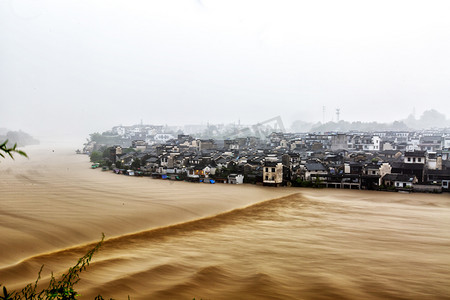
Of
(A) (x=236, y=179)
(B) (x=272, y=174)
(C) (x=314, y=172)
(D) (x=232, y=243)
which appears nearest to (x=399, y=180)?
(C) (x=314, y=172)

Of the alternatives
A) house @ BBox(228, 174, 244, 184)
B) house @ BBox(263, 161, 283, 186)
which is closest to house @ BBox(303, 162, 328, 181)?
house @ BBox(263, 161, 283, 186)

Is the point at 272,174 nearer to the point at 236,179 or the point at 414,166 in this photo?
the point at 236,179

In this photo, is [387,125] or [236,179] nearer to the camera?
[236,179]


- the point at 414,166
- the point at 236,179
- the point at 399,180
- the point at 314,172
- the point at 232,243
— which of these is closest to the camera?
the point at 232,243

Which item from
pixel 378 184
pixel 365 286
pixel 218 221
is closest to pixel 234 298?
pixel 365 286

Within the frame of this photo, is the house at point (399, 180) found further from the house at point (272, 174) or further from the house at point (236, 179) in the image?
the house at point (236, 179)

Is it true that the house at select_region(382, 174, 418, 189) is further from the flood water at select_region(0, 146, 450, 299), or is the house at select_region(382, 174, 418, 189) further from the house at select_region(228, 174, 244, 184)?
the house at select_region(228, 174, 244, 184)

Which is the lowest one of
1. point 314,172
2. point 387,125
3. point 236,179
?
point 236,179

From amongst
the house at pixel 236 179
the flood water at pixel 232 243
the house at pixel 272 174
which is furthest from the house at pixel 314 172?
the house at pixel 236 179
